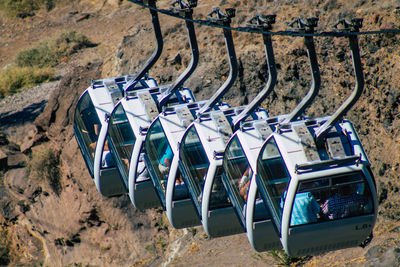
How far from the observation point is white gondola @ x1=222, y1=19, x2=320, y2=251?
10.1 metres

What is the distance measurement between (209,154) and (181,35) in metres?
12.2

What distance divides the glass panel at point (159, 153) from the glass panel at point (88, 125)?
2.45m

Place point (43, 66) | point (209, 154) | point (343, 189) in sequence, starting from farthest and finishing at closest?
point (43, 66), point (209, 154), point (343, 189)

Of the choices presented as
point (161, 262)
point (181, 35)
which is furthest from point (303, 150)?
point (181, 35)

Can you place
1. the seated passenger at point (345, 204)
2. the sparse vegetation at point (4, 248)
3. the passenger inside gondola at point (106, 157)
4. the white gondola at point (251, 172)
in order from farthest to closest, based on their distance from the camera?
the sparse vegetation at point (4, 248) → the passenger inside gondola at point (106, 157) → the white gondola at point (251, 172) → the seated passenger at point (345, 204)

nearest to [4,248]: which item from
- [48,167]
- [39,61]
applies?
[48,167]

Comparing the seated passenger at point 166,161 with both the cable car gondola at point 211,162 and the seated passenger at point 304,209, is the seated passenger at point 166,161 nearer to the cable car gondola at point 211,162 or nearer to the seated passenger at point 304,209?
the cable car gondola at point 211,162

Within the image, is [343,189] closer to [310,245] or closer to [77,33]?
[310,245]

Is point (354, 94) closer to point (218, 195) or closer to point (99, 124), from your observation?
point (218, 195)

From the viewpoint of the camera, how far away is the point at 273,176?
9656mm

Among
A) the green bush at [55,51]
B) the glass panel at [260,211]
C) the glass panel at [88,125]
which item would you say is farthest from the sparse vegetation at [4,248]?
the glass panel at [260,211]

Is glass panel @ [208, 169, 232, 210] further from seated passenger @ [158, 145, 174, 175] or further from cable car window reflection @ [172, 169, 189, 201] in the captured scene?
seated passenger @ [158, 145, 174, 175]

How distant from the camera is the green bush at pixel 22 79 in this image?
29.5m

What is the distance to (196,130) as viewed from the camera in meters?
11.0
